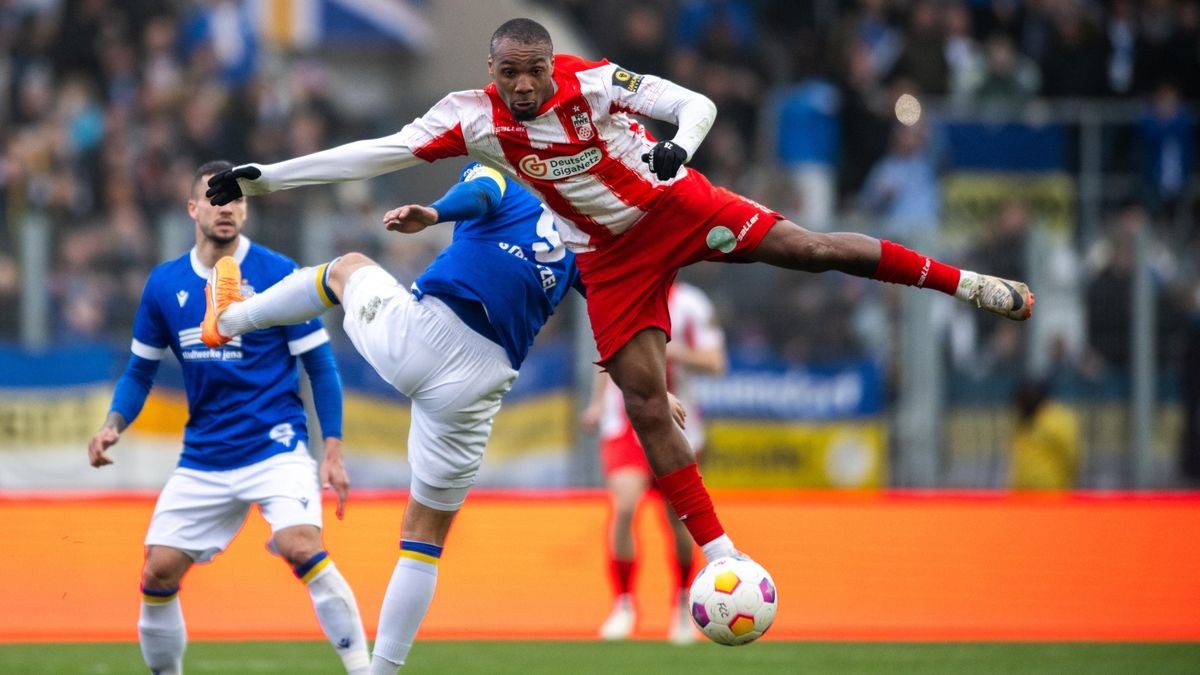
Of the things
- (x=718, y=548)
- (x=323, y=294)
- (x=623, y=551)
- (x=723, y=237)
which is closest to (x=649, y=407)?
(x=718, y=548)

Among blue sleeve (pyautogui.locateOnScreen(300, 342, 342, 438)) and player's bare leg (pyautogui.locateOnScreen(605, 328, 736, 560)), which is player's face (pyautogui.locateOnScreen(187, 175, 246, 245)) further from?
player's bare leg (pyautogui.locateOnScreen(605, 328, 736, 560))

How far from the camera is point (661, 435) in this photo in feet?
22.2

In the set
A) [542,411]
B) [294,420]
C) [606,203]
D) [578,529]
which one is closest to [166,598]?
[294,420]

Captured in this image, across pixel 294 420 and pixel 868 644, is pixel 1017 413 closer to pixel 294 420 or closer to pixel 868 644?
pixel 868 644

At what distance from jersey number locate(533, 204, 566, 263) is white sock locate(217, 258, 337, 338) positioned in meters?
0.85

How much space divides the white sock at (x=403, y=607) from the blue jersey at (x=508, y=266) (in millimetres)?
899

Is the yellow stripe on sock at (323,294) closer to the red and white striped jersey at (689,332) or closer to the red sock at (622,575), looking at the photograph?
the red sock at (622,575)

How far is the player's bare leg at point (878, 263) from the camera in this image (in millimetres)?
6602

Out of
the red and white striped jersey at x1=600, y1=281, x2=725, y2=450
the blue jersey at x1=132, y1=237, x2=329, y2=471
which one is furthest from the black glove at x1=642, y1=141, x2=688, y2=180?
the red and white striped jersey at x1=600, y1=281, x2=725, y2=450

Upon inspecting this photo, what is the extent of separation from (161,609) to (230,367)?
43.4 inches

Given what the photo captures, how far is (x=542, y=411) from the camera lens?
14.8 metres

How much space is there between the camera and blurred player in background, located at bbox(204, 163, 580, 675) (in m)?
6.72

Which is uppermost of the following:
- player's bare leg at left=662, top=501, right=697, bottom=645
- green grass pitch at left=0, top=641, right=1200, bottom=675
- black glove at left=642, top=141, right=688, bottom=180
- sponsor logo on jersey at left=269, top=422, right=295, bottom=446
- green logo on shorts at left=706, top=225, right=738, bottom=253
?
black glove at left=642, top=141, right=688, bottom=180

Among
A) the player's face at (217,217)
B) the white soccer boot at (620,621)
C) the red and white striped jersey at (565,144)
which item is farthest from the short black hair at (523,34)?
the white soccer boot at (620,621)
